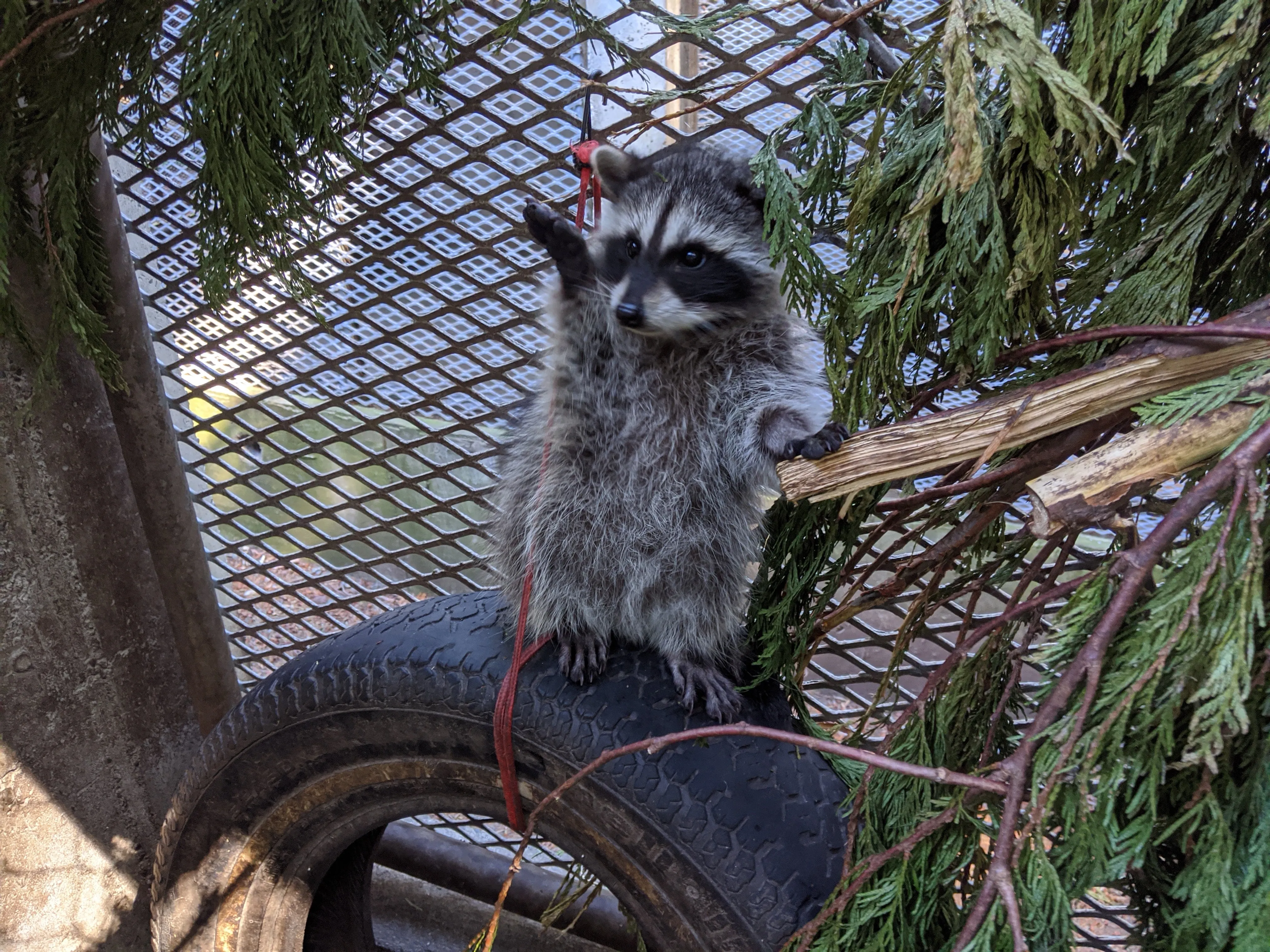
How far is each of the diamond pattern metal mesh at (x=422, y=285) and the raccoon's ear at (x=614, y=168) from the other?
0.49ft

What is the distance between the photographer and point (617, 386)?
77.0 inches

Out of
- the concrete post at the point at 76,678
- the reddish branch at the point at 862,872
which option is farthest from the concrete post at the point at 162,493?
the reddish branch at the point at 862,872

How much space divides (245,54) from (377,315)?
101 cm

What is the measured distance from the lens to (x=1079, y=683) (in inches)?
43.8

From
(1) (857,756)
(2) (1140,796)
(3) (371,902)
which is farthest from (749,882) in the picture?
(3) (371,902)

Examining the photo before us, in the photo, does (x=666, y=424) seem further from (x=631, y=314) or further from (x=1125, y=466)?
(x=1125, y=466)

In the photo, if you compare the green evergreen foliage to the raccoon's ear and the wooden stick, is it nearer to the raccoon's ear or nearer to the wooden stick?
the wooden stick

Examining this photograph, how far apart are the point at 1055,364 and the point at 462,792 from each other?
1316 mm

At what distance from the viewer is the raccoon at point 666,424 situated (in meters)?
1.89

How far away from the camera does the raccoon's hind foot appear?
180 cm

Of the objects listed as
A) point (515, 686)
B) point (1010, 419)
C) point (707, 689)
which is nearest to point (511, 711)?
point (515, 686)

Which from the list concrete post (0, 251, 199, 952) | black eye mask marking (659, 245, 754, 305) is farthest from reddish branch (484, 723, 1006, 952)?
concrete post (0, 251, 199, 952)

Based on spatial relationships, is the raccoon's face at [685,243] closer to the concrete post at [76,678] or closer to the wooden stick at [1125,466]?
the wooden stick at [1125,466]

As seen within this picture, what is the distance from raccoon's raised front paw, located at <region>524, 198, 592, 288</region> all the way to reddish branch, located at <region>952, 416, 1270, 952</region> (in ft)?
3.67
